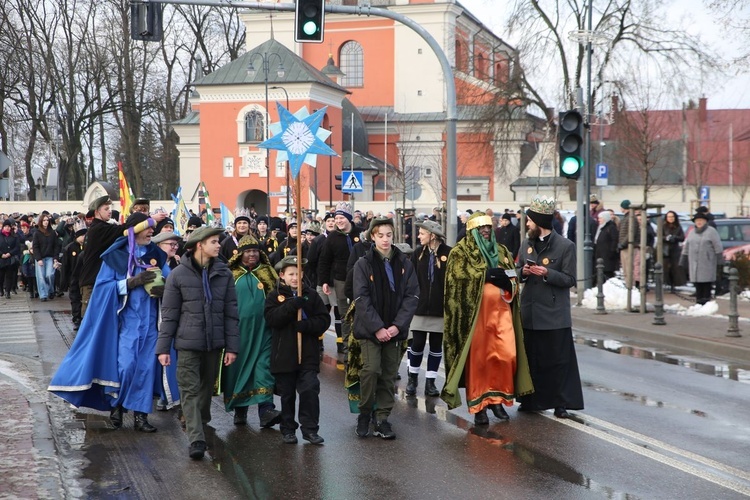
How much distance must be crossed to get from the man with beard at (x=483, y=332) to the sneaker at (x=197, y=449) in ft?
7.55

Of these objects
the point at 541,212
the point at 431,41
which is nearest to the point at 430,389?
the point at 541,212

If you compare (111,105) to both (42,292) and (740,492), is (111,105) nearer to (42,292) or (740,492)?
(42,292)

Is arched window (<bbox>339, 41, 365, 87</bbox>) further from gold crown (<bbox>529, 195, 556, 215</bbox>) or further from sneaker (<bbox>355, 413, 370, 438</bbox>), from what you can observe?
sneaker (<bbox>355, 413, 370, 438</bbox>)

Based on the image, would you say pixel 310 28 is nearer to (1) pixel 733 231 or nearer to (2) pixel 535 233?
(2) pixel 535 233

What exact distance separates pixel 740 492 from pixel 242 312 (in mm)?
4423

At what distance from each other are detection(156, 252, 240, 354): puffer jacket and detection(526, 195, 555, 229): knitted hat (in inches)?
117

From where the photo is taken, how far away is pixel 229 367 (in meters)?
9.33

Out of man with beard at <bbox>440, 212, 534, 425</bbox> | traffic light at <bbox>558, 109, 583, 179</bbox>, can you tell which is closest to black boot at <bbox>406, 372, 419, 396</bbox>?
man with beard at <bbox>440, 212, 534, 425</bbox>

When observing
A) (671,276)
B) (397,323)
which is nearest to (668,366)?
(397,323)

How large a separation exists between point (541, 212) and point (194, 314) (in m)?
3.34

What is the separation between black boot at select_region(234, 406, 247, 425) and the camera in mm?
9523

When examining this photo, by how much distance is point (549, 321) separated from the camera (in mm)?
9664

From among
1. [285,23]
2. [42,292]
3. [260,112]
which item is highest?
[285,23]

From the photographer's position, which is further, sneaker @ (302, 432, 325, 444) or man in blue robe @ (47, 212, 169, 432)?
man in blue robe @ (47, 212, 169, 432)
